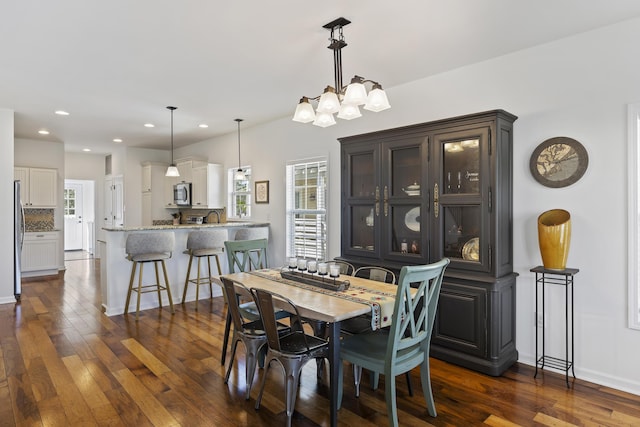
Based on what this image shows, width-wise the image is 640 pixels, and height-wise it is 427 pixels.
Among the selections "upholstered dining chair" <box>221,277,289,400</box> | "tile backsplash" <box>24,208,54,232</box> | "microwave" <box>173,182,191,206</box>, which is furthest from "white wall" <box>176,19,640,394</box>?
"tile backsplash" <box>24,208,54,232</box>

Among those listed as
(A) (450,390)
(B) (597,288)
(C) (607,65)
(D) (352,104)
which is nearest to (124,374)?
(A) (450,390)

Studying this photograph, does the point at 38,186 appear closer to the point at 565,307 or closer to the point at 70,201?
the point at 70,201

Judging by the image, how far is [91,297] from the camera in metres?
5.56

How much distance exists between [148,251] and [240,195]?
7.66 feet

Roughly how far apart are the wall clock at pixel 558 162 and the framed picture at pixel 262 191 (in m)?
3.81

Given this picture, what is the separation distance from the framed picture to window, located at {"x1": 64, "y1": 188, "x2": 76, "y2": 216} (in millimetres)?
6866

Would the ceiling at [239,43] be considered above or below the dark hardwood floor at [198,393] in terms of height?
above

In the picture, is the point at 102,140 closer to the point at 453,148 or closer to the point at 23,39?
the point at 23,39

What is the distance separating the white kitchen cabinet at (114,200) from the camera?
8486 mm

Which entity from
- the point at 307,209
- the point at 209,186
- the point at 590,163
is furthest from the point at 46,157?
the point at 590,163

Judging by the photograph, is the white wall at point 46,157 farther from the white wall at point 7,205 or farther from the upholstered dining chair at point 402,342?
the upholstered dining chair at point 402,342

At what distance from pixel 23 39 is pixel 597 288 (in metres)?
4.84

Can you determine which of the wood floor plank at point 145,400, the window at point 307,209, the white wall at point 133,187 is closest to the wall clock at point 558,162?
the window at point 307,209

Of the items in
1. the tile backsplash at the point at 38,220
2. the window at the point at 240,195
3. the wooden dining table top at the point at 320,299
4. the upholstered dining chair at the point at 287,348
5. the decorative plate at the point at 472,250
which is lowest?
the upholstered dining chair at the point at 287,348
